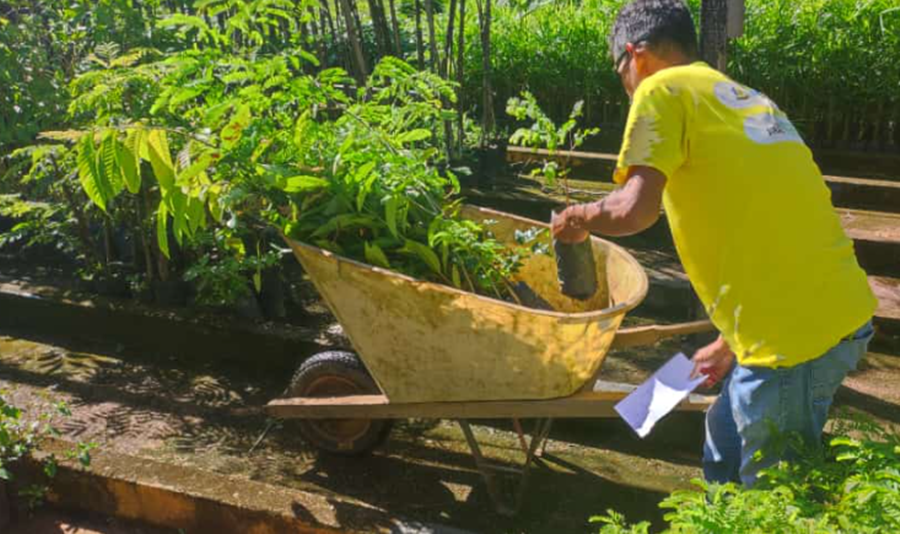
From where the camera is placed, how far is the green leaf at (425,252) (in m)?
3.11

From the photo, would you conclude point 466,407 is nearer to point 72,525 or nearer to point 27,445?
point 72,525

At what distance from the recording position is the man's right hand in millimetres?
2570

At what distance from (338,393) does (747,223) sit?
2023 millimetres

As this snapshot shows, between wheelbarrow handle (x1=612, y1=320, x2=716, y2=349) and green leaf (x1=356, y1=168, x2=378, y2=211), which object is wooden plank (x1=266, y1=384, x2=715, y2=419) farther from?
green leaf (x1=356, y1=168, x2=378, y2=211)

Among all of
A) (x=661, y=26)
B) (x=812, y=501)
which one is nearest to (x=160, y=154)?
(x=661, y=26)

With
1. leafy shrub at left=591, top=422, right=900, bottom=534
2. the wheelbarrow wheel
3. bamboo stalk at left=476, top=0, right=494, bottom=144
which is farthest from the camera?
bamboo stalk at left=476, top=0, right=494, bottom=144

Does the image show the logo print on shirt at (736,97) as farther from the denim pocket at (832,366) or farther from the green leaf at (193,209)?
the green leaf at (193,209)

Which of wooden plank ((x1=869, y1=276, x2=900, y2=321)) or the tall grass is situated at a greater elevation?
the tall grass

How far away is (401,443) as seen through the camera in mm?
4062

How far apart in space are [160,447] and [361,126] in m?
1.82

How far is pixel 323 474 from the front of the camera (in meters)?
3.82

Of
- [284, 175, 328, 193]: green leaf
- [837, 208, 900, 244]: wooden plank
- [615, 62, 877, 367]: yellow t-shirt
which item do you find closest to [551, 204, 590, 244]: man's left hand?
[615, 62, 877, 367]: yellow t-shirt

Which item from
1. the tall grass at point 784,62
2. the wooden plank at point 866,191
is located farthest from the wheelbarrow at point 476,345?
the tall grass at point 784,62

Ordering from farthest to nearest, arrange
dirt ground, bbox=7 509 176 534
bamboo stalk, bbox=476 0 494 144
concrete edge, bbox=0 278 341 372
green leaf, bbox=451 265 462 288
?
bamboo stalk, bbox=476 0 494 144
concrete edge, bbox=0 278 341 372
dirt ground, bbox=7 509 176 534
green leaf, bbox=451 265 462 288
